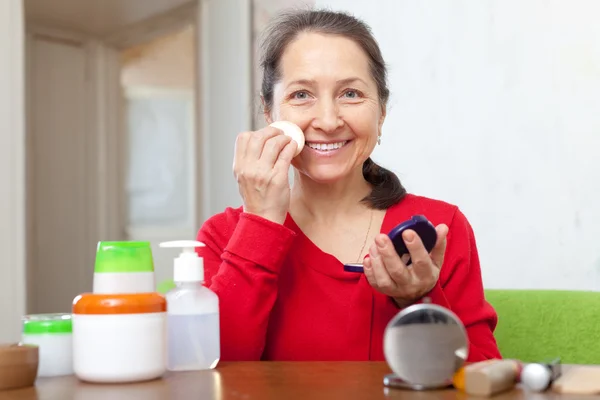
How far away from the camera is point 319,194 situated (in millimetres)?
1298

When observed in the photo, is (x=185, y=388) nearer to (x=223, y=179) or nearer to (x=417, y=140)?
(x=417, y=140)

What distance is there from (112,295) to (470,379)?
33 cm

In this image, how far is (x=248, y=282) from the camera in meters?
1.03

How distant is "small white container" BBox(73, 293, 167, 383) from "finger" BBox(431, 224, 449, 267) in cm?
33

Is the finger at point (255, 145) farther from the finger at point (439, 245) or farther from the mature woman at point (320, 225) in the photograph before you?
the finger at point (439, 245)

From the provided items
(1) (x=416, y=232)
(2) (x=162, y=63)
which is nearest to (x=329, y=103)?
(1) (x=416, y=232)

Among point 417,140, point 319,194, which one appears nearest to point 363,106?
point 319,194

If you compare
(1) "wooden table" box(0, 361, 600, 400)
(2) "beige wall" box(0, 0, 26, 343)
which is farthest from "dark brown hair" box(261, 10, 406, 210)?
(2) "beige wall" box(0, 0, 26, 343)

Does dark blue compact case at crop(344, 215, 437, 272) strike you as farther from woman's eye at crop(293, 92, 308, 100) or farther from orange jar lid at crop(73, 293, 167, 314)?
woman's eye at crop(293, 92, 308, 100)

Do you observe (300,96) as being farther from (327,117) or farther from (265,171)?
(265,171)

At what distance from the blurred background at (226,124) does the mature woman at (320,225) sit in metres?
0.63

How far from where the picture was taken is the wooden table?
0.65 meters

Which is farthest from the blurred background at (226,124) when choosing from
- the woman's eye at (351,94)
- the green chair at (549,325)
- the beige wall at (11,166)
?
the woman's eye at (351,94)

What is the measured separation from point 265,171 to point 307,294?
202 mm
